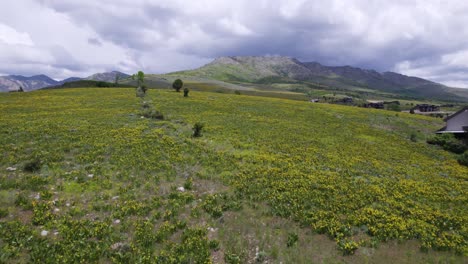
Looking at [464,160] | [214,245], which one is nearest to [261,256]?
[214,245]

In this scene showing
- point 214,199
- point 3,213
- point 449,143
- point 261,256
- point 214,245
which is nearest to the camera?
point 261,256

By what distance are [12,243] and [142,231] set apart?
189 inches

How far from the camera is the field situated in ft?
35.2

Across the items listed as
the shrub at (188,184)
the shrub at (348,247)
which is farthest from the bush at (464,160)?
the shrub at (188,184)

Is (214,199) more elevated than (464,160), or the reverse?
(214,199)

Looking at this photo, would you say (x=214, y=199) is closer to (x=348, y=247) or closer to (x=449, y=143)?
(x=348, y=247)

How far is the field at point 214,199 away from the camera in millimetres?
10742

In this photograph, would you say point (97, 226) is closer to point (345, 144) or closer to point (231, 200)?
point (231, 200)

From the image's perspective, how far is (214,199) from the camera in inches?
589

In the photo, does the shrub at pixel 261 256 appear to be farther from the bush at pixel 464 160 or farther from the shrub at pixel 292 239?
the bush at pixel 464 160

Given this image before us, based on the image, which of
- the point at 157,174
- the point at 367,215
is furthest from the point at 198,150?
the point at 367,215

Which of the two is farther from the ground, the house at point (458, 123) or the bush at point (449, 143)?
the house at point (458, 123)

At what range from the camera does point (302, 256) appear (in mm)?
10703

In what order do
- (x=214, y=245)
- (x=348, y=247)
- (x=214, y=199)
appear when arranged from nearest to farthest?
(x=214, y=245)
(x=348, y=247)
(x=214, y=199)
